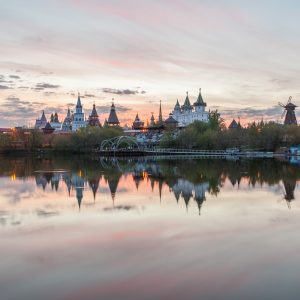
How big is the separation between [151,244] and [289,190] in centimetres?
1401

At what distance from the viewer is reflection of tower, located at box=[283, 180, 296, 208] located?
2232 cm

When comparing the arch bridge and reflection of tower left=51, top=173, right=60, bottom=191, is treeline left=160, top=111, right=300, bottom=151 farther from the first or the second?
reflection of tower left=51, top=173, right=60, bottom=191

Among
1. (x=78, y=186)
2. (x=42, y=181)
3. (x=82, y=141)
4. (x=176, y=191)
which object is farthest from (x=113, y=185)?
(x=82, y=141)

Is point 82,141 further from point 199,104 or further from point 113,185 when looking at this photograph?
point 113,185

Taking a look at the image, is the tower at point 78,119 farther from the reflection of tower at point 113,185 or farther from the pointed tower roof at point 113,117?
the reflection of tower at point 113,185

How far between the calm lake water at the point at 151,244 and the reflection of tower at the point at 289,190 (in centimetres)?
5

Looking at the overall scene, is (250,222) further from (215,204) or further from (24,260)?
(24,260)

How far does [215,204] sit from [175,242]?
25.0ft

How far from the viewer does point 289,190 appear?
2566 centimetres

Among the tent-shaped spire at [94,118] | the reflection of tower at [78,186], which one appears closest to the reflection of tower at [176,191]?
the reflection of tower at [78,186]

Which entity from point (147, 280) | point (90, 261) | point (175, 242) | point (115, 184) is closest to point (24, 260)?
point (90, 261)

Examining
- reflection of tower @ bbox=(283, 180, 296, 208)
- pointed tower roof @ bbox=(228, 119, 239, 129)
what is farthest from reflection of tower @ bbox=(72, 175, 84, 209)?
pointed tower roof @ bbox=(228, 119, 239, 129)

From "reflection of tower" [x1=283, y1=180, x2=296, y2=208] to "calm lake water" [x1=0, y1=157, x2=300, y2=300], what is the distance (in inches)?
2.0

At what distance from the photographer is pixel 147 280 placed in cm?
1066
